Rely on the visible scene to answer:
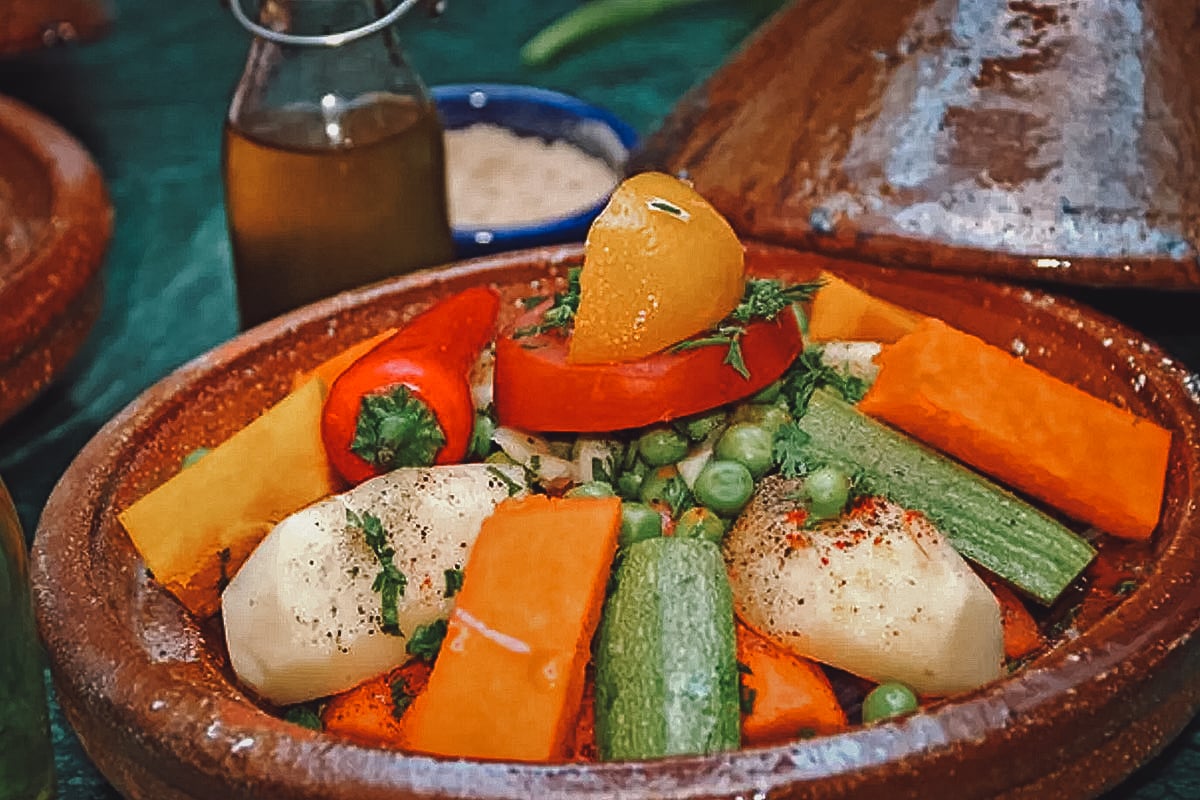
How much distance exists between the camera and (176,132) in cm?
233

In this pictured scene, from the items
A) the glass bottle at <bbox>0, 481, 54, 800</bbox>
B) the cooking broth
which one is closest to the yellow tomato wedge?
the glass bottle at <bbox>0, 481, 54, 800</bbox>

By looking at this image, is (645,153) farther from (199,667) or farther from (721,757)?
(721,757)

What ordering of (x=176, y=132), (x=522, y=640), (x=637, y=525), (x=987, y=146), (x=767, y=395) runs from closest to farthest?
(x=522, y=640) < (x=637, y=525) < (x=767, y=395) < (x=987, y=146) < (x=176, y=132)

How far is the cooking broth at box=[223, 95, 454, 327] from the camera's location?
1478mm

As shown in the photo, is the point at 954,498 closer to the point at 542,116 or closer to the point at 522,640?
the point at 522,640

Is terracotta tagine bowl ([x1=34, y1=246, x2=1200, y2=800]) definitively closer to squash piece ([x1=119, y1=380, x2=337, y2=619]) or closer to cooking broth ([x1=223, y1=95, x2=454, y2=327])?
squash piece ([x1=119, y1=380, x2=337, y2=619])

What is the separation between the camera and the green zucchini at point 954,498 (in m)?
0.98

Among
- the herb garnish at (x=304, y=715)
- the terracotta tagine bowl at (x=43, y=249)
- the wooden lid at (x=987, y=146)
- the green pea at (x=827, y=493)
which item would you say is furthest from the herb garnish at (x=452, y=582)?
the terracotta tagine bowl at (x=43, y=249)

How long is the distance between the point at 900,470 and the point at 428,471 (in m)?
0.32

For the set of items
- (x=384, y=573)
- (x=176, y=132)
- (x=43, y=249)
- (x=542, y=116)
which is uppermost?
(x=384, y=573)

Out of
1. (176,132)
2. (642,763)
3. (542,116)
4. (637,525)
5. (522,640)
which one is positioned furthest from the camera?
(176,132)

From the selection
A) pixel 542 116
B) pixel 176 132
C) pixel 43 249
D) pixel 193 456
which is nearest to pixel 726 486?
pixel 193 456

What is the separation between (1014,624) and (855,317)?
29 centimetres

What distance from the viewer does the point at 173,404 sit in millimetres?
1147
